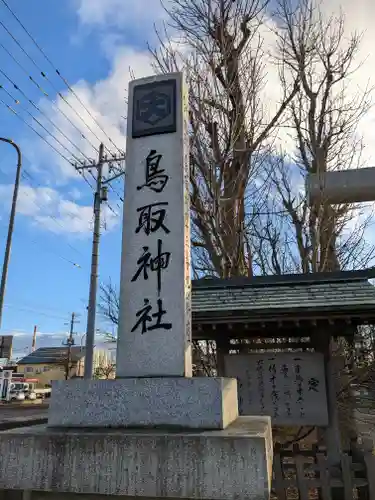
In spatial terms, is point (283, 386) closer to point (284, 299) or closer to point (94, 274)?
point (284, 299)

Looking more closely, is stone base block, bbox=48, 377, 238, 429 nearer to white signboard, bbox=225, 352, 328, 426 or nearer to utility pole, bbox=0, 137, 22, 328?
white signboard, bbox=225, 352, 328, 426

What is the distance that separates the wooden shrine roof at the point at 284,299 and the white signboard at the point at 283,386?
85cm

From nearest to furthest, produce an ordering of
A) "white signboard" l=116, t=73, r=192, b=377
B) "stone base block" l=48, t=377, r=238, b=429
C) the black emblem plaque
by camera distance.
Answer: "stone base block" l=48, t=377, r=238, b=429 < "white signboard" l=116, t=73, r=192, b=377 < the black emblem plaque

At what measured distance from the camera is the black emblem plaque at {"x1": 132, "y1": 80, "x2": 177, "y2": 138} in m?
4.05

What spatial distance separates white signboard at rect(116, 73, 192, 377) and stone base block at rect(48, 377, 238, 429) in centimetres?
32

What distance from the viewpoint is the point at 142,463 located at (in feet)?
8.45

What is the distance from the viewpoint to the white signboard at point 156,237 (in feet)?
11.4

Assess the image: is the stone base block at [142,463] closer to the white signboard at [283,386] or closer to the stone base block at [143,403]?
the stone base block at [143,403]

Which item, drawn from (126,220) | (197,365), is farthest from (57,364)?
Answer: (126,220)

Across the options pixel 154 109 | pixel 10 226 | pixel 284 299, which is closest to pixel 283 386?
pixel 284 299

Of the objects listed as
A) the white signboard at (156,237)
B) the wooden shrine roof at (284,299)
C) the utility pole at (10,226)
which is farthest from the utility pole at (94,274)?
the white signboard at (156,237)

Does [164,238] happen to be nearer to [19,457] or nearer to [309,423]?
[19,457]

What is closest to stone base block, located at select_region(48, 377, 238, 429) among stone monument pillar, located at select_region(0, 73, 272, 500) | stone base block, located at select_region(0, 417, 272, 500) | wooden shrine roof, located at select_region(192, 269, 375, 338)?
stone monument pillar, located at select_region(0, 73, 272, 500)

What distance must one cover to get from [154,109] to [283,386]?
5.17m
